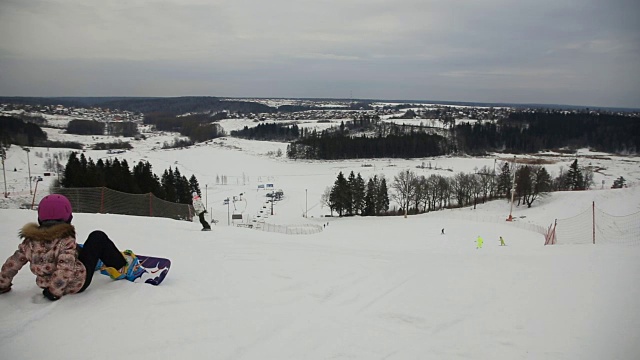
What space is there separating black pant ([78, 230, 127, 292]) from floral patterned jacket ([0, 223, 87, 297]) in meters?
0.14

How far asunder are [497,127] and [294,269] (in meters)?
154

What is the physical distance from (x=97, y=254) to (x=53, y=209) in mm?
714

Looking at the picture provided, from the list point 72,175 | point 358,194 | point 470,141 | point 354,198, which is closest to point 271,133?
point 470,141

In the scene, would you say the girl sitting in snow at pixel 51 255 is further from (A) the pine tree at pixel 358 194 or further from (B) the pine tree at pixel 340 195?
(A) the pine tree at pixel 358 194

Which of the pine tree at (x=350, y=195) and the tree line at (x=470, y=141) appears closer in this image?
the pine tree at (x=350, y=195)

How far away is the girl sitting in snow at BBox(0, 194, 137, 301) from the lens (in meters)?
3.71

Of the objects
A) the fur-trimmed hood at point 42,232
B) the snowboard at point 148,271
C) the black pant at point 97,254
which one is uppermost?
the fur-trimmed hood at point 42,232

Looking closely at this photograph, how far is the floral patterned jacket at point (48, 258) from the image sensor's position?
3.71 metres

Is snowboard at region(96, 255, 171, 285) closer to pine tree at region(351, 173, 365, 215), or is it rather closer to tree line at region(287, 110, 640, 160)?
pine tree at region(351, 173, 365, 215)

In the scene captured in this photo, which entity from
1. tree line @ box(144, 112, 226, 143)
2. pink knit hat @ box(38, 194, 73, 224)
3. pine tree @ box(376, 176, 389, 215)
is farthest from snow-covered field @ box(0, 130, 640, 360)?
tree line @ box(144, 112, 226, 143)

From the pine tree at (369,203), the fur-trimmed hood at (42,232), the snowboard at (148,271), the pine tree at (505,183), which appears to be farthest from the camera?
the pine tree at (505,183)

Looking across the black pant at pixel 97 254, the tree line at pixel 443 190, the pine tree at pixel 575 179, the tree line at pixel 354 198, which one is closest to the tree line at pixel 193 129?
the tree line at pixel 443 190

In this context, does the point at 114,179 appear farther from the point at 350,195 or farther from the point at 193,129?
the point at 193,129

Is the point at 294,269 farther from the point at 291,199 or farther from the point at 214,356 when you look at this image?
the point at 291,199
